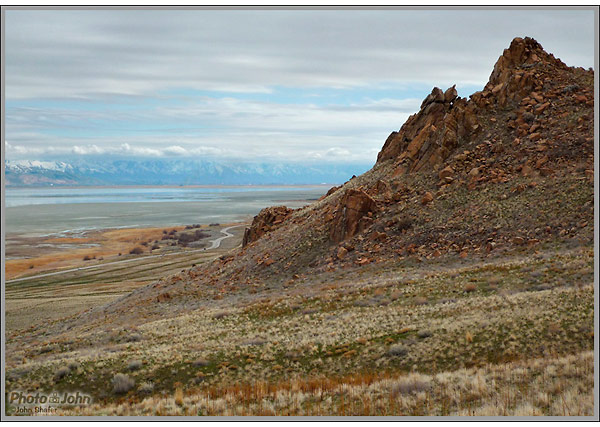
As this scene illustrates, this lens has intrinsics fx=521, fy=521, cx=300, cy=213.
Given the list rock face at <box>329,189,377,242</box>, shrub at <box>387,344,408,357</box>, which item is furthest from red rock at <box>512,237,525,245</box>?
shrub at <box>387,344,408,357</box>

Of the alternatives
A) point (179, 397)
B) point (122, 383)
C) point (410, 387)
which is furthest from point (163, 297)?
point (410, 387)

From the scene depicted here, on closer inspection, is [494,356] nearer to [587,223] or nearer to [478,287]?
[478,287]

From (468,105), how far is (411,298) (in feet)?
59.4

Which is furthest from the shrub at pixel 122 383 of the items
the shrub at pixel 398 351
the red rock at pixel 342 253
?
the red rock at pixel 342 253

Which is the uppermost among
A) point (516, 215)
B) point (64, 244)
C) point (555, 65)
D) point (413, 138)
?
point (555, 65)

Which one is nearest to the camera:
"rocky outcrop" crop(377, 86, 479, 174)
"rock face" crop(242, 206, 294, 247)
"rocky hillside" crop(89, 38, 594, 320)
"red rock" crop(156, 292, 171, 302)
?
"rocky hillside" crop(89, 38, 594, 320)

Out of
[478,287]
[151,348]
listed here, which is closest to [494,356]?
[478,287]

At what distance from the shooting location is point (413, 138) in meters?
38.2

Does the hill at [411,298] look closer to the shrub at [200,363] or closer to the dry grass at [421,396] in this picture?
the dry grass at [421,396]

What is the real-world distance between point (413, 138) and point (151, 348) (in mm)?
25762

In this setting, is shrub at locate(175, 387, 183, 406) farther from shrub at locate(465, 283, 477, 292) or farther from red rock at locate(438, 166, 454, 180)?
red rock at locate(438, 166, 454, 180)

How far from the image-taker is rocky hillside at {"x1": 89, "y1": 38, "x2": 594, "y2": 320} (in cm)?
2600

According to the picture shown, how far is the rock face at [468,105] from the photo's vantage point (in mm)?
33156

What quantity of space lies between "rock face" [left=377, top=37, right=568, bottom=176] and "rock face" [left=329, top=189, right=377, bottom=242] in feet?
15.1
